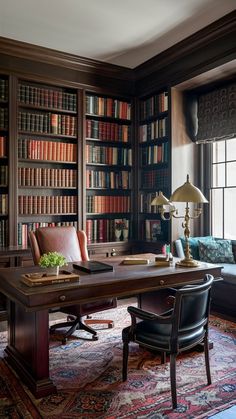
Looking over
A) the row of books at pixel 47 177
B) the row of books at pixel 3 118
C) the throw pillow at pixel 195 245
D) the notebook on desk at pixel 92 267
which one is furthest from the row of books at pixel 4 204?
the throw pillow at pixel 195 245

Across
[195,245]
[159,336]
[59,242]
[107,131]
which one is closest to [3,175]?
[59,242]

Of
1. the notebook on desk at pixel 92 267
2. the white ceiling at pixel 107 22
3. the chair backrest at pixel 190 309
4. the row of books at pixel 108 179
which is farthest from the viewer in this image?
the row of books at pixel 108 179

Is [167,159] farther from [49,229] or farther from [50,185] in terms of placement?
[49,229]

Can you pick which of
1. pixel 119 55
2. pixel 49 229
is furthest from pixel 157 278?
pixel 119 55

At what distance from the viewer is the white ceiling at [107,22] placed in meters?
3.11

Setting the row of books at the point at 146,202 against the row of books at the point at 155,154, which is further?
the row of books at the point at 146,202

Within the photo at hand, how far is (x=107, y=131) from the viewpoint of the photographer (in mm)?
4578

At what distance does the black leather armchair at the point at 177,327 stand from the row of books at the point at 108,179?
2.49m

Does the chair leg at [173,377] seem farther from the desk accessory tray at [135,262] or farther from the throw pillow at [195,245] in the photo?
the throw pillow at [195,245]

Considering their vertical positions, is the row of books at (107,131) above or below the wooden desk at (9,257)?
above

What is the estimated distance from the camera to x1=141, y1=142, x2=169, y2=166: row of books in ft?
14.5

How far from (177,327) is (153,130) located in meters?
3.08

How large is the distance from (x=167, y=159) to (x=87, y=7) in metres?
1.92

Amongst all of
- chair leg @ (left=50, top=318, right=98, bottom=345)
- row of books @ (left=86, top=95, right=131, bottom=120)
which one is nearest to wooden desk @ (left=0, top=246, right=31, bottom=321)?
chair leg @ (left=50, top=318, right=98, bottom=345)
